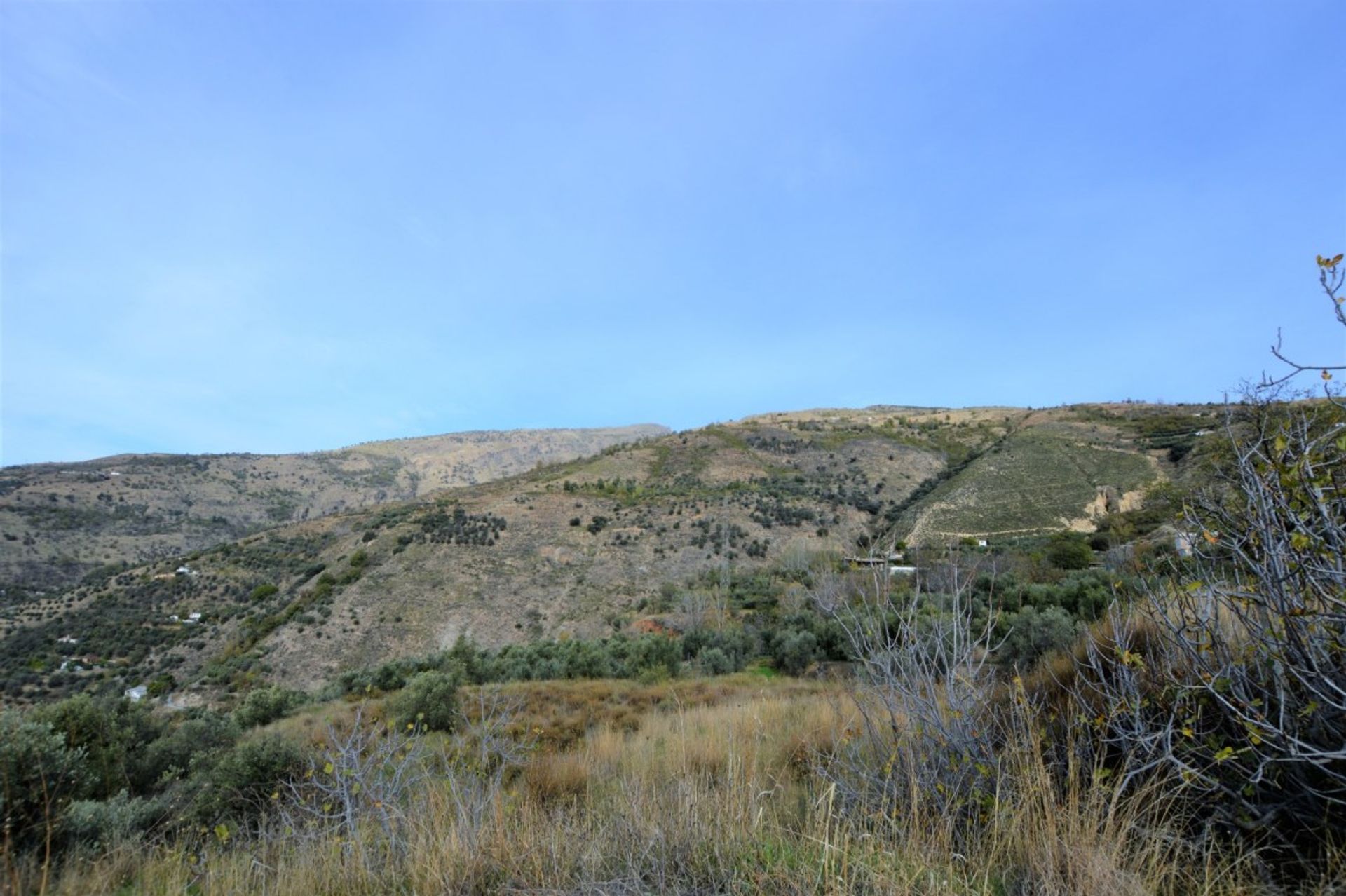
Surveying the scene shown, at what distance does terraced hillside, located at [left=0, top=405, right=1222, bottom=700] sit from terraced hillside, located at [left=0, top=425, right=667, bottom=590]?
19390 mm

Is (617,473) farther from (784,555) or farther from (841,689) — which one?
(841,689)

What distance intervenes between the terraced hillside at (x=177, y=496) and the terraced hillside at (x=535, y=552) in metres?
19.4

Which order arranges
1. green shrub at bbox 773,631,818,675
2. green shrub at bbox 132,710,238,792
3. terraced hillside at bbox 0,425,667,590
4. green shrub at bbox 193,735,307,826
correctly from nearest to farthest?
green shrub at bbox 193,735,307,826
green shrub at bbox 132,710,238,792
green shrub at bbox 773,631,818,675
terraced hillside at bbox 0,425,667,590

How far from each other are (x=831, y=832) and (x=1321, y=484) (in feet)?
9.63

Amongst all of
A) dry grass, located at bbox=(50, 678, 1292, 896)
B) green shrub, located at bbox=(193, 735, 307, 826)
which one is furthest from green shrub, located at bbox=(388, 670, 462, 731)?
dry grass, located at bbox=(50, 678, 1292, 896)

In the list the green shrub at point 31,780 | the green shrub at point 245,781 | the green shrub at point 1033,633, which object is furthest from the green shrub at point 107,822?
the green shrub at point 1033,633

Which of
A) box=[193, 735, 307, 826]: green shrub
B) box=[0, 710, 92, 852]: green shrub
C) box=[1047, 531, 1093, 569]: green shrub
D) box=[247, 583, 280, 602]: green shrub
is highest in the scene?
box=[0, 710, 92, 852]: green shrub

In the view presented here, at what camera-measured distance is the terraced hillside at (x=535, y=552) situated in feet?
91.2

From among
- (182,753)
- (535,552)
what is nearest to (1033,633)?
(182,753)

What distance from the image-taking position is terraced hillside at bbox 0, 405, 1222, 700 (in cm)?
2780

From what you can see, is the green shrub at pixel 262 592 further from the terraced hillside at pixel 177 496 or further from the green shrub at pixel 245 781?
the green shrub at pixel 245 781

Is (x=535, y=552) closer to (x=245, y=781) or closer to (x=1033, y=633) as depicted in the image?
(x=1033, y=633)

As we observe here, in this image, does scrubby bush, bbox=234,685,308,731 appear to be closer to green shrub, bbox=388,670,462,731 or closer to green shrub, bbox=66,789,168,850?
green shrub, bbox=388,670,462,731

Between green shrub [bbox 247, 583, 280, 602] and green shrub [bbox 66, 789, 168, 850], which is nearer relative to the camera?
green shrub [bbox 66, 789, 168, 850]
